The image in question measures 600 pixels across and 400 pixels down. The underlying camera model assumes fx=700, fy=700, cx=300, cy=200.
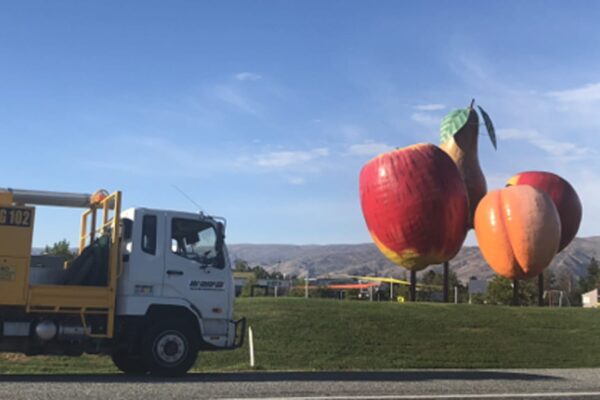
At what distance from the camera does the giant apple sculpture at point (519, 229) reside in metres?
28.5

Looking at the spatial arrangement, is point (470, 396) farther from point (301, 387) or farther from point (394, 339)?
point (394, 339)

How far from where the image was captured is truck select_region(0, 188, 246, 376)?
11.6m

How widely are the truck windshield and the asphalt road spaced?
2.12 m

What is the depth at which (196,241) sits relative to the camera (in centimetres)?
1277

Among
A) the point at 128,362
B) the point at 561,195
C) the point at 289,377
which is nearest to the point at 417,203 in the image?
the point at 561,195

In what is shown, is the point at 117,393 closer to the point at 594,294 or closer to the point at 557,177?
the point at 557,177

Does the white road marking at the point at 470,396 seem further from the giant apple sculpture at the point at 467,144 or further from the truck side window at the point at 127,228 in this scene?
the giant apple sculpture at the point at 467,144

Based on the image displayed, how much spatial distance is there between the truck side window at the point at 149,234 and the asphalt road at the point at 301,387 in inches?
88.0

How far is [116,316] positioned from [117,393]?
8.90ft

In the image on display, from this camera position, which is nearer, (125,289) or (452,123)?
(125,289)

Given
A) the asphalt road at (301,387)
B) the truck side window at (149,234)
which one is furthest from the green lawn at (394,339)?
the truck side window at (149,234)

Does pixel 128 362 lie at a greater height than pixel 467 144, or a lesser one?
lesser

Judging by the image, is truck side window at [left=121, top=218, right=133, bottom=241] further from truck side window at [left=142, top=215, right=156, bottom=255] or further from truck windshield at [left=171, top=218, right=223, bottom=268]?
truck windshield at [left=171, top=218, right=223, bottom=268]

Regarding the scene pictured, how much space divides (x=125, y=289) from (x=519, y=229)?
2039 centimetres
